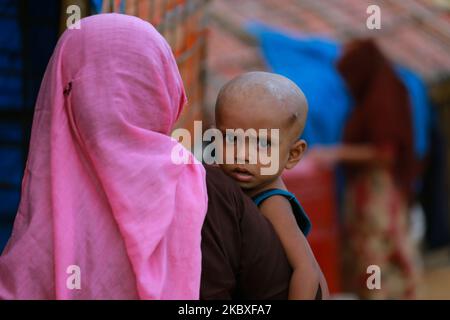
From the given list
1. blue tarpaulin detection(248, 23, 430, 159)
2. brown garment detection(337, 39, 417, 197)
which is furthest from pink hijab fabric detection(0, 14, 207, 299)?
brown garment detection(337, 39, 417, 197)

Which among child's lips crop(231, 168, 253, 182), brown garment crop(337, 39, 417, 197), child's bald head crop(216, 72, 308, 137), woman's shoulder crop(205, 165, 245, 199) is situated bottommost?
woman's shoulder crop(205, 165, 245, 199)

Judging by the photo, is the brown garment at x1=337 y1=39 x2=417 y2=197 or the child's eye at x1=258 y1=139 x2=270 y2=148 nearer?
the child's eye at x1=258 y1=139 x2=270 y2=148

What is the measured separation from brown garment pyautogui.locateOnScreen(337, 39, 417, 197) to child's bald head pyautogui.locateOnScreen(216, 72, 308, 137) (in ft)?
14.6

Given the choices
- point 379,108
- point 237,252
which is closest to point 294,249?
point 237,252

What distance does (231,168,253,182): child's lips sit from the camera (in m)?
2.62

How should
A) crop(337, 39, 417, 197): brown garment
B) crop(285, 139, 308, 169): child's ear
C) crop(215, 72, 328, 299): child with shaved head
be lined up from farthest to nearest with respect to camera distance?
crop(337, 39, 417, 197): brown garment, crop(285, 139, 308, 169): child's ear, crop(215, 72, 328, 299): child with shaved head

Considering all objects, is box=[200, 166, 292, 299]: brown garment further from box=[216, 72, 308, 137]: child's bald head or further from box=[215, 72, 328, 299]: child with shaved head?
box=[216, 72, 308, 137]: child's bald head

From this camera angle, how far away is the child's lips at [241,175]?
2.62m

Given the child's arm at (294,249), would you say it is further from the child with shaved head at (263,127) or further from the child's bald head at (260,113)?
the child's bald head at (260,113)

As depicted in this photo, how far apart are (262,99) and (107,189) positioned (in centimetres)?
54

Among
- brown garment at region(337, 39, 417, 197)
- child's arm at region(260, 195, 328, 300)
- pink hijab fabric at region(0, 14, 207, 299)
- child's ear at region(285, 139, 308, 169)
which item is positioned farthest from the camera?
brown garment at region(337, 39, 417, 197)

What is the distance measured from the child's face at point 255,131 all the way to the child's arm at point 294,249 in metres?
0.10

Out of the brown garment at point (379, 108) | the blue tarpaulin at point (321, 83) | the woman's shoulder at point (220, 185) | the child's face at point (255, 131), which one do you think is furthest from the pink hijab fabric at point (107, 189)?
the brown garment at point (379, 108)
